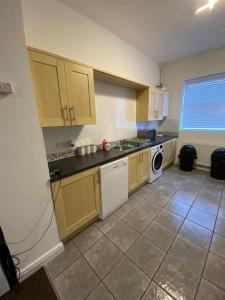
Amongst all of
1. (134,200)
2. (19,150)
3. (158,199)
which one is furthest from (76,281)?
(158,199)

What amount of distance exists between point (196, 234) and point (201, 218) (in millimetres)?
355

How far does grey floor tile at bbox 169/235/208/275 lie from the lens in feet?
4.35

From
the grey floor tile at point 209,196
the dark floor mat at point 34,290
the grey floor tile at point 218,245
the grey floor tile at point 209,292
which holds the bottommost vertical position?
the dark floor mat at point 34,290

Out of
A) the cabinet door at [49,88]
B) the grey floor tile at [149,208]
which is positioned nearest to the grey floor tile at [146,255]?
the grey floor tile at [149,208]

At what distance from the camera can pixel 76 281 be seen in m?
1.23

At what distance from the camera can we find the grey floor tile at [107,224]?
Answer: 5.93 ft

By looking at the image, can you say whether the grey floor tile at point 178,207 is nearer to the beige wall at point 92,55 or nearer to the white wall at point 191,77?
the beige wall at point 92,55

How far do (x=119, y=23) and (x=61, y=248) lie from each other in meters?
3.18

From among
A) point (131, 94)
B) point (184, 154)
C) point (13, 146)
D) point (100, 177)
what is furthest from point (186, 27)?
Result: point (13, 146)

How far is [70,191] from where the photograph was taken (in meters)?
1.48

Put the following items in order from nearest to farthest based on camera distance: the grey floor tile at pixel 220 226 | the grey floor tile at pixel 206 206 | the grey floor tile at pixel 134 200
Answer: the grey floor tile at pixel 220 226 → the grey floor tile at pixel 206 206 → the grey floor tile at pixel 134 200

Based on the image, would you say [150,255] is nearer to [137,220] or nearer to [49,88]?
[137,220]

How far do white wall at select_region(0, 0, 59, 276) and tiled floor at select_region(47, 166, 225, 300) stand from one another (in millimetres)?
492

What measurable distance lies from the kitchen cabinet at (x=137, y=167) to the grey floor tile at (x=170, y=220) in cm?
64
